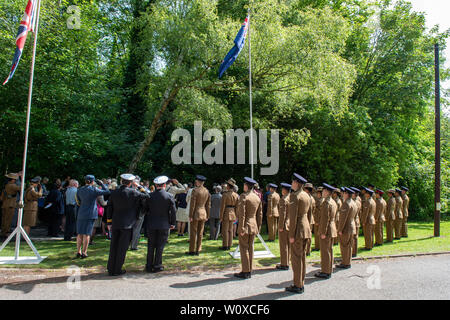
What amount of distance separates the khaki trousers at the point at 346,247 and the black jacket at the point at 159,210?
443cm

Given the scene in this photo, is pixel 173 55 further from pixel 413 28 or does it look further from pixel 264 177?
pixel 413 28

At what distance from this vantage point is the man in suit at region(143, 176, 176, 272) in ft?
24.9

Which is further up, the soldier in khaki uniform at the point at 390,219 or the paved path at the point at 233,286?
the soldier in khaki uniform at the point at 390,219

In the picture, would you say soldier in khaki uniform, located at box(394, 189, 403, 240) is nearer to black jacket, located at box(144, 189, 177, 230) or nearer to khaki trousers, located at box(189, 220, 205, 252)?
khaki trousers, located at box(189, 220, 205, 252)

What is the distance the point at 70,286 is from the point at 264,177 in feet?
49.9

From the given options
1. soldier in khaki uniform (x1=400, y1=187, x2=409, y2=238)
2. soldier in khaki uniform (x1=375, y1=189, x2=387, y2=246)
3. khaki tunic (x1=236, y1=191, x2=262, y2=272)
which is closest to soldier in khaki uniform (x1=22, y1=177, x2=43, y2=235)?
khaki tunic (x1=236, y1=191, x2=262, y2=272)

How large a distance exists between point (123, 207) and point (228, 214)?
4012mm

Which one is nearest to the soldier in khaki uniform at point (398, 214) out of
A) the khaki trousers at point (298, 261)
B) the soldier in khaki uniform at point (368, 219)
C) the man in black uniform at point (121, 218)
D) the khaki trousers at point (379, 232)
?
the khaki trousers at point (379, 232)

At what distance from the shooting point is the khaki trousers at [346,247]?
829 cm

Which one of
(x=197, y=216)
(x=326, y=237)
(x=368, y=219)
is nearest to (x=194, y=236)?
(x=197, y=216)

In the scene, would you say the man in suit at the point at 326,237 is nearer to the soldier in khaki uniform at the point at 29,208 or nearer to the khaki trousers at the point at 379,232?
the khaki trousers at the point at 379,232

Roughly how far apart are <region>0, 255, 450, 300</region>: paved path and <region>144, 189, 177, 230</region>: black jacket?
1.13 m

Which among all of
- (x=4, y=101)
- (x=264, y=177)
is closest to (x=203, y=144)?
(x=264, y=177)

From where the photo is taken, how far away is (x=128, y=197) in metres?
7.39
